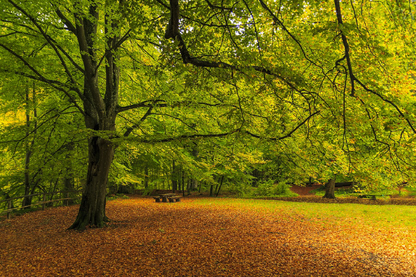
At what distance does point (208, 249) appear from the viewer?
6129 millimetres

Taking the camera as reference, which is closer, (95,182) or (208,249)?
(208,249)

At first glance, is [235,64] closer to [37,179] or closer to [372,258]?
[372,258]

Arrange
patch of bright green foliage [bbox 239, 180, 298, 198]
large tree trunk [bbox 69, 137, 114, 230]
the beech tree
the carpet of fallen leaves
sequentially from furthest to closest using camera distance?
patch of bright green foliage [bbox 239, 180, 298, 198] < large tree trunk [bbox 69, 137, 114, 230] < the carpet of fallen leaves < the beech tree

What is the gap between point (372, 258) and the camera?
5.75 m

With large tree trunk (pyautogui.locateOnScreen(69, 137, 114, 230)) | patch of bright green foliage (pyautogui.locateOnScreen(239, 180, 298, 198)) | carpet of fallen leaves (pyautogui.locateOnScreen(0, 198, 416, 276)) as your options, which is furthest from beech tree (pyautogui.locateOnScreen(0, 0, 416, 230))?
patch of bright green foliage (pyautogui.locateOnScreen(239, 180, 298, 198))

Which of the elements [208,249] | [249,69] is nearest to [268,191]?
[208,249]

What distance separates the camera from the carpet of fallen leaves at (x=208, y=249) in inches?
198

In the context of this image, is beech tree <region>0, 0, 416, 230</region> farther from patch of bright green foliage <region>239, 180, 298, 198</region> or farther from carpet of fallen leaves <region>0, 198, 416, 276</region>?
patch of bright green foliage <region>239, 180, 298, 198</region>

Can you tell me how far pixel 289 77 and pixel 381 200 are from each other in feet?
55.7

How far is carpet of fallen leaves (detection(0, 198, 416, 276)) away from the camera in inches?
198

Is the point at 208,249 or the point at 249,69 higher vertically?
the point at 249,69

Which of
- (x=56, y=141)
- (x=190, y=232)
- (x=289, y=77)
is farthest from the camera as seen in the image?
(x=56, y=141)

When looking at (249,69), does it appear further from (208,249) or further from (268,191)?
(268,191)

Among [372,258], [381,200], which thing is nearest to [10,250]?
[372,258]
